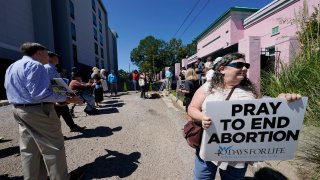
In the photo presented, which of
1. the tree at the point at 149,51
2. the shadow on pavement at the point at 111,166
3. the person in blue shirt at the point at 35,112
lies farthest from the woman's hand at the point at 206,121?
the tree at the point at 149,51

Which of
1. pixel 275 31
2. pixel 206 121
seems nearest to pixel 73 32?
pixel 275 31

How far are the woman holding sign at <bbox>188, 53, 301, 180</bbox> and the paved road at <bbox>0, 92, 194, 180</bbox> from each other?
4.49ft

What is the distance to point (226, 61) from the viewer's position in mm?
2164

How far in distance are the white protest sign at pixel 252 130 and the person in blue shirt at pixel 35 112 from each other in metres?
1.78

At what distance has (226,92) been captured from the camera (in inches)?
84.3

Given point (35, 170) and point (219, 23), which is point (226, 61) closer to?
point (35, 170)

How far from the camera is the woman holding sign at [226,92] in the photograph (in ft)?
6.96

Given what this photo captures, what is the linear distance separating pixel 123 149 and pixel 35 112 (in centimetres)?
225

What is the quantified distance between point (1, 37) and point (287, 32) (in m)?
16.6

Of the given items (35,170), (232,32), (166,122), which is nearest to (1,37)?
(166,122)

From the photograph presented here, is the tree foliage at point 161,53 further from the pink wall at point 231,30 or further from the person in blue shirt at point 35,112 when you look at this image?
the person in blue shirt at point 35,112

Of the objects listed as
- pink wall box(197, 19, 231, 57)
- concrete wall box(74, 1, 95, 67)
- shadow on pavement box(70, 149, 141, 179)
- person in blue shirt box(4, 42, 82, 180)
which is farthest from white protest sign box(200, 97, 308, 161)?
concrete wall box(74, 1, 95, 67)

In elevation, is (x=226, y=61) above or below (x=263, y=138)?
above

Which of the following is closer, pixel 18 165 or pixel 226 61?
pixel 226 61
